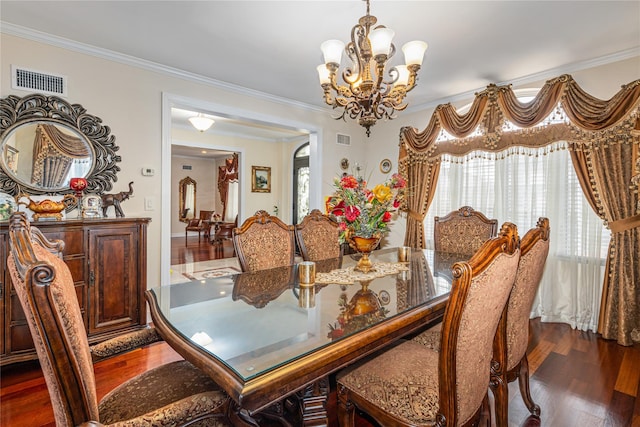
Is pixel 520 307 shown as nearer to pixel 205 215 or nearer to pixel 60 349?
pixel 60 349

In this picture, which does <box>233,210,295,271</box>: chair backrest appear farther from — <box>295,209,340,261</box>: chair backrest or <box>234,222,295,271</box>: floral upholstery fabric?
<box>295,209,340,261</box>: chair backrest

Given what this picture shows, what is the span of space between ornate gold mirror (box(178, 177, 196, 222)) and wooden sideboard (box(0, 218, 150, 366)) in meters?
7.82

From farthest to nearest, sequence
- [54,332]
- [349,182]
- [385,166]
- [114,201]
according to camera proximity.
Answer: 1. [385,166]
2. [114,201]
3. [349,182]
4. [54,332]

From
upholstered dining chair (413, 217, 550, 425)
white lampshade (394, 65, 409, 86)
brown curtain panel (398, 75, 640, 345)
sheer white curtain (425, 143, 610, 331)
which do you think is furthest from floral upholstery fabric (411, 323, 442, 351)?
sheer white curtain (425, 143, 610, 331)

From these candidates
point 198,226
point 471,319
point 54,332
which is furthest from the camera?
point 198,226

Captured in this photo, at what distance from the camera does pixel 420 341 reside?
173cm

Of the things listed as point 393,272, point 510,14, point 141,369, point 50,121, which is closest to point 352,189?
point 393,272

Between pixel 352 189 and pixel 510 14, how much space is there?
5.63 feet

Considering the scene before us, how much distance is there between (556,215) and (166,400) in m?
3.62

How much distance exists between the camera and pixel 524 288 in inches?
57.0

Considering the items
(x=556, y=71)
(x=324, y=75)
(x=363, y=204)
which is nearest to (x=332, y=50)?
(x=324, y=75)

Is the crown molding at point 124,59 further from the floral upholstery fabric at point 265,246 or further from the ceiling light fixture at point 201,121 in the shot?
the floral upholstery fabric at point 265,246

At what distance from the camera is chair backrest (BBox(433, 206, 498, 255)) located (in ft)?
9.16

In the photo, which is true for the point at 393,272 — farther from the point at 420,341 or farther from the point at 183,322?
the point at 183,322
